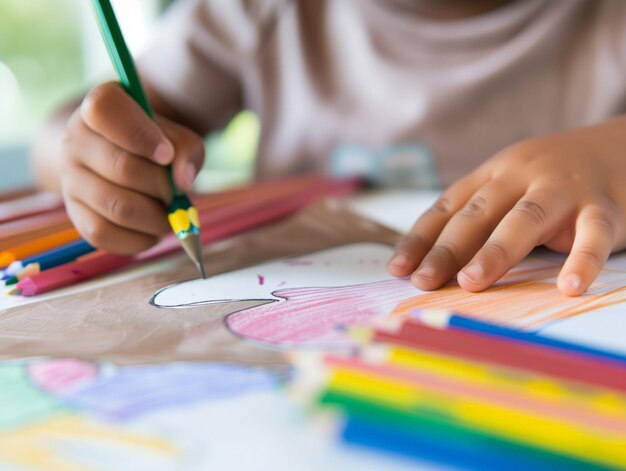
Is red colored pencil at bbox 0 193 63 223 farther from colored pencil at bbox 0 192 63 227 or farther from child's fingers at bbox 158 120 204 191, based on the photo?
child's fingers at bbox 158 120 204 191

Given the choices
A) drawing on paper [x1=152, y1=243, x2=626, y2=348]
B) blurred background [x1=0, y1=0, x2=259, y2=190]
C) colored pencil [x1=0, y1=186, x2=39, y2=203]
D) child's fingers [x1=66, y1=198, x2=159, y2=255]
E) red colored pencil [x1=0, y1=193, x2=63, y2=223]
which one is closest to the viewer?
drawing on paper [x1=152, y1=243, x2=626, y2=348]

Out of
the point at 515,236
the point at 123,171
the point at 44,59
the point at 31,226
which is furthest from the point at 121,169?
the point at 44,59

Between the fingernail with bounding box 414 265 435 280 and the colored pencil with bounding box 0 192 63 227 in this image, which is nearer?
the fingernail with bounding box 414 265 435 280

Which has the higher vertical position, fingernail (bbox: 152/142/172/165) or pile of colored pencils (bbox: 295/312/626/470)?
fingernail (bbox: 152/142/172/165)

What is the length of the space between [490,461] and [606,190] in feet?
0.77

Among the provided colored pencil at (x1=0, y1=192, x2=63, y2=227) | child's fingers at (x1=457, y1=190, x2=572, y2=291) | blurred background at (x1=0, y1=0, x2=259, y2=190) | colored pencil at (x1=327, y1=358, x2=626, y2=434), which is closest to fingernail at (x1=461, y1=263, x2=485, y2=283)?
child's fingers at (x1=457, y1=190, x2=572, y2=291)

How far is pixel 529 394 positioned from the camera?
18 cm

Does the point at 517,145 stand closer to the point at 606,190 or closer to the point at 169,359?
the point at 606,190

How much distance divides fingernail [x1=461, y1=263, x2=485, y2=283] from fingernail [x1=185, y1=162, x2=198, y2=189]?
157 millimetres

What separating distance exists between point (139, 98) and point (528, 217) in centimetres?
22

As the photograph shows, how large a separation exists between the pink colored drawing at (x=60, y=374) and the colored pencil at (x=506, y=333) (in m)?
Result: 0.12

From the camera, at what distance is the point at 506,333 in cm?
23

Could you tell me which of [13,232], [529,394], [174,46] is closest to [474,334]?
[529,394]

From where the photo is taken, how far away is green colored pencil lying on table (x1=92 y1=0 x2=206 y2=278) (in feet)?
1.11
